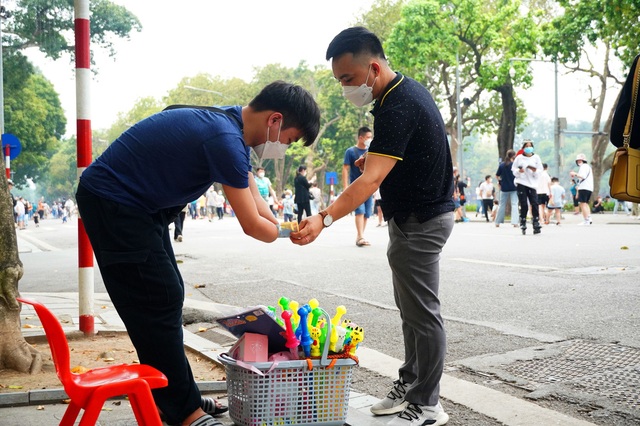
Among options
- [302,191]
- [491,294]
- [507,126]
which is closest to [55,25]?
[302,191]

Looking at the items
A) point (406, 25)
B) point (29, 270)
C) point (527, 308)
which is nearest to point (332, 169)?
point (406, 25)

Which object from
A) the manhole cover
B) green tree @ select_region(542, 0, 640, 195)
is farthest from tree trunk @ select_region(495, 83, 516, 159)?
the manhole cover

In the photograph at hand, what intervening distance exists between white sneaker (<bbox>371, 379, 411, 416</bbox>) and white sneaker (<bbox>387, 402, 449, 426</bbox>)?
4.1 inches

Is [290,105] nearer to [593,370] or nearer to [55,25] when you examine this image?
[593,370]

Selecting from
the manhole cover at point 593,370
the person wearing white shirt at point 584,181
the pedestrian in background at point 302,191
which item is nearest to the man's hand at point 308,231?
the manhole cover at point 593,370

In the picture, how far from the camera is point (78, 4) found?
17.5 ft

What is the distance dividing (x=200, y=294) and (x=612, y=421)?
17.9 ft

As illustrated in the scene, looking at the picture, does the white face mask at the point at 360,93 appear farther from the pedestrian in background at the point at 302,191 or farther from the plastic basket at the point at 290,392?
the pedestrian in background at the point at 302,191

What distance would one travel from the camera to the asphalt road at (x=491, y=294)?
4.24m

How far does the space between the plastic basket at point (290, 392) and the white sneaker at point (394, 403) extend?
0.70 feet

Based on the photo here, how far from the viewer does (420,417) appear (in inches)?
140

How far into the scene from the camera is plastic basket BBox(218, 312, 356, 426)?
3.39 metres

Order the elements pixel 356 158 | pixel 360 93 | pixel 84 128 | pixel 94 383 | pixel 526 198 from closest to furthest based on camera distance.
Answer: pixel 94 383, pixel 360 93, pixel 84 128, pixel 356 158, pixel 526 198

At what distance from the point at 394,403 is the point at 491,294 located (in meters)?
3.88
